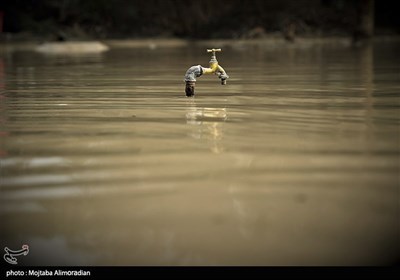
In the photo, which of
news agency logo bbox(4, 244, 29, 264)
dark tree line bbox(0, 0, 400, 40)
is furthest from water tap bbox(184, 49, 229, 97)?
dark tree line bbox(0, 0, 400, 40)

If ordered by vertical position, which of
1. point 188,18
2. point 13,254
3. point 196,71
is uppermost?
point 188,18

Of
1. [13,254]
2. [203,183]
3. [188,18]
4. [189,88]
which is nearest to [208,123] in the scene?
[203,183]

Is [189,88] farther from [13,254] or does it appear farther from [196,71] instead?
[13,254]

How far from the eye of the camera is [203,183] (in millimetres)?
1719

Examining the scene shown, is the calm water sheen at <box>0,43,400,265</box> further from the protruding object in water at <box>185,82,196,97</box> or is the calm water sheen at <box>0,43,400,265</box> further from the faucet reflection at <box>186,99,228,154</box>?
the protruding object in water at <box>185,82,196,97</box>

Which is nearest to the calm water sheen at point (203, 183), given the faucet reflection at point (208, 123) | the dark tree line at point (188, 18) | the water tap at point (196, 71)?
the faucet reflection at point (208, 123)

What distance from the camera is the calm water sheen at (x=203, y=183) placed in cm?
128

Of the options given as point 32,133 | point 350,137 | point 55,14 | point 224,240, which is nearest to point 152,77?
point 32,133

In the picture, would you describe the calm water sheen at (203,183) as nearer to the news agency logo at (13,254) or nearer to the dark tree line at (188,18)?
the news agency logo at (13,254)

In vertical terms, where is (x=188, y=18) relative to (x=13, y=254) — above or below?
above

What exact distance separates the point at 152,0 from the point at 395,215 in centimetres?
2184

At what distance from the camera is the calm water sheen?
128cm

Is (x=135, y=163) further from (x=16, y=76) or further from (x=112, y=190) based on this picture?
(x=16, y=76)
